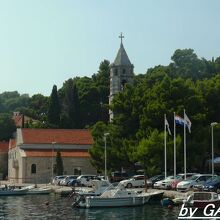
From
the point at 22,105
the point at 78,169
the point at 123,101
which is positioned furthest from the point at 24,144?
the point at 22,105

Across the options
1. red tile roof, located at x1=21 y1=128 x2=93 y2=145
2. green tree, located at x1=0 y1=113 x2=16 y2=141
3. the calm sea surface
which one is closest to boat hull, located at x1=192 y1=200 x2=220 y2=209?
the calm sea surface

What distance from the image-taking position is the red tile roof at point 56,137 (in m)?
98.1

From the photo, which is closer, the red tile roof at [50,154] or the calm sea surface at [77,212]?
the calm sea surface at [77,212]

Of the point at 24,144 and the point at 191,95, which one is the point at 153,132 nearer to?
the point at 191,95

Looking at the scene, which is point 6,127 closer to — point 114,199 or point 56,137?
point 56,137

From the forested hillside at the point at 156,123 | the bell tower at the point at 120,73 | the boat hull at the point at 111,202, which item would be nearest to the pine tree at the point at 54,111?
the bell tower at the point at 120,73

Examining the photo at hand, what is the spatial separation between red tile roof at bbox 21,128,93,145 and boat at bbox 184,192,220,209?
5725cm

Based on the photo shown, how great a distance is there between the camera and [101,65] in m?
137

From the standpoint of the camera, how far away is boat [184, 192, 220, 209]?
137 feet

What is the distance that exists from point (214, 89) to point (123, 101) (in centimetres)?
1279

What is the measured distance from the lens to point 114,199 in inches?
1960

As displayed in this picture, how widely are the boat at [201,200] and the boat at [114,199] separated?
8.30 metres

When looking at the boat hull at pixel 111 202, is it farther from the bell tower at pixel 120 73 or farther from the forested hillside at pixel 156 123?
the bell tower at pixel 120 73

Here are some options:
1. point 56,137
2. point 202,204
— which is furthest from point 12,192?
point 202,204
